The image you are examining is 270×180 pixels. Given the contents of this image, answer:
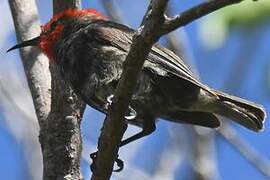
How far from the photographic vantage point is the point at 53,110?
12.1 ft

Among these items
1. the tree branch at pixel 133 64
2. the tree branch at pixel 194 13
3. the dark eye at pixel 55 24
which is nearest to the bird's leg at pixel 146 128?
the dark eye at pixel 55 24

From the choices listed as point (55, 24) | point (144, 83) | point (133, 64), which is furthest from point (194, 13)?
point (55, 24)

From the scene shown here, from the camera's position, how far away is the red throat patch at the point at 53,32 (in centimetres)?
452

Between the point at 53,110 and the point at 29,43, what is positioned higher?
the point at 29,43

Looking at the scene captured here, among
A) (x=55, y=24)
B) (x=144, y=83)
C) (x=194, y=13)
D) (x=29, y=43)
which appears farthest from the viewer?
(x=55, y=24)

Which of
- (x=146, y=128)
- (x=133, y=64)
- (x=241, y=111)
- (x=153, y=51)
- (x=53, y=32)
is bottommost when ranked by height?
(x=146, y=128)

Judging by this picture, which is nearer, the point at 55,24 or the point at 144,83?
the point at 144,83

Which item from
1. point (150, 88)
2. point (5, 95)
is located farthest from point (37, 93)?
point (5, 95)

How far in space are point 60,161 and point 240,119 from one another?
1.38 meters

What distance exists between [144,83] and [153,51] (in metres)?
0.27

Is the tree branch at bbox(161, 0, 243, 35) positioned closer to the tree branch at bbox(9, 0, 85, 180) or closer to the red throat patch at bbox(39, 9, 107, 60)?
Result: the tree branch at bbox(9, 0, 85, 180)

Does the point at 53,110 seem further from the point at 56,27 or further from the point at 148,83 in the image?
the point at 56,27

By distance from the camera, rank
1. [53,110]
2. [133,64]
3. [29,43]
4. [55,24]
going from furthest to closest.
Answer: [55,24], [29,43], [53,110], [133,64]

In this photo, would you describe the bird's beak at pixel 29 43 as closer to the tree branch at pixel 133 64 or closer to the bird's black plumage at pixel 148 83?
the bird's black plumage at pixel 148 83
